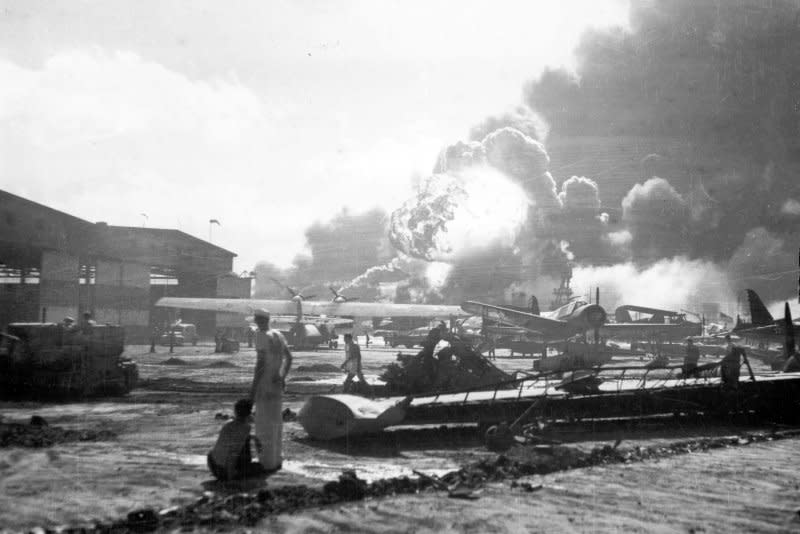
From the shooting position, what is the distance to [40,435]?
362 inches

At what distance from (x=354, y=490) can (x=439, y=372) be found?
6.74 metres

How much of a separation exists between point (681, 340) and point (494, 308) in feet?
47.4

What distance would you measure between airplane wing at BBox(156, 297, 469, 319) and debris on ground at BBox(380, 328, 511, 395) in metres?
28.5

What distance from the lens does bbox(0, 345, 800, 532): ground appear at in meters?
5.36

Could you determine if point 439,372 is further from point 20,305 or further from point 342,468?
point 20,305

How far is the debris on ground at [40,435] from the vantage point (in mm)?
8735

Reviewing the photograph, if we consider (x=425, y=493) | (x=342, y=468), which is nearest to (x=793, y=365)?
(x=342, y=468)

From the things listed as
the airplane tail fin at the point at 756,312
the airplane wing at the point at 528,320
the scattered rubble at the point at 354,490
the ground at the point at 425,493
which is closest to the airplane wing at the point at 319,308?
the airplane wing at the point at 528,320

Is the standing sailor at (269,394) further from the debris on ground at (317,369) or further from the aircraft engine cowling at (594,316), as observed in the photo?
the aircraft engine cowling at (594,316)

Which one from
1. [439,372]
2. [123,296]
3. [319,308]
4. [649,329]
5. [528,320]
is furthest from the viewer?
[123,296]

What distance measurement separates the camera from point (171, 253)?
53.0 metres

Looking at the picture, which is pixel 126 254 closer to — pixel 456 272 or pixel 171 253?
pixel 171 253

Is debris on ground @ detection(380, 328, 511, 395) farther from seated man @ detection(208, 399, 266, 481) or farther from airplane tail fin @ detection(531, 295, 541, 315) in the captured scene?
airplane tail fin @ detection(531, 295, 541, 315)

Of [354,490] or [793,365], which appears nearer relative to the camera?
[354,490]
